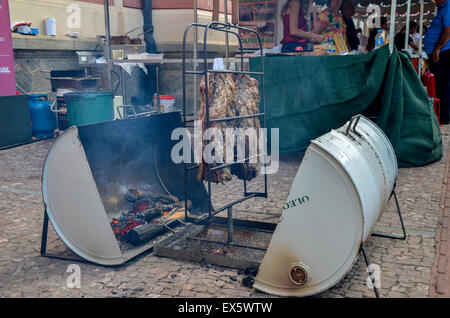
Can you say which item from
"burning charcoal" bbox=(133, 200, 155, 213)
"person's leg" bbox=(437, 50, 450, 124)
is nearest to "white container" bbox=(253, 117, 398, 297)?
"burning charcoal" bbox=(133, 200, 155, 213)

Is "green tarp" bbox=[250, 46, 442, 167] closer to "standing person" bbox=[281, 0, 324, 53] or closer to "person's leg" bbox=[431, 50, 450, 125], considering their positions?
"standing person" bbox=[281, 0, 324, 53]

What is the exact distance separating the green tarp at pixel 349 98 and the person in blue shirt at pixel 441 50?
342 cm

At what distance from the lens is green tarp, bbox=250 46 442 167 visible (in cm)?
753

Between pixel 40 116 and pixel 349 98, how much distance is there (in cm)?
690

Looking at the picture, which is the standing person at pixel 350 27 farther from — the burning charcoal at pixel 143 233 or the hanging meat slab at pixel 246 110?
the burning charcoal at pixel 143 233

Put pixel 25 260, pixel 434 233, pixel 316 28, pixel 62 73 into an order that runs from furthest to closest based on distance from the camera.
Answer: pixel 62 73, pixel 316 28, pixel 434 233, pixel 25 260

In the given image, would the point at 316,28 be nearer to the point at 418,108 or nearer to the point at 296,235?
the point at 418,108

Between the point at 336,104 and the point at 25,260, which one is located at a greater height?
the point at 336,104

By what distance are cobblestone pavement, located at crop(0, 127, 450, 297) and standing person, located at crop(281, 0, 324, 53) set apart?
383 cm

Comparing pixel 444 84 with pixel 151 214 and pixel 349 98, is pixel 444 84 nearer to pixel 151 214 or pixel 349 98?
pixel 349 98

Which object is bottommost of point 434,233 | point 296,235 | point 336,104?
point 434,233

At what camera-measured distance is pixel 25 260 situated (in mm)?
4305
